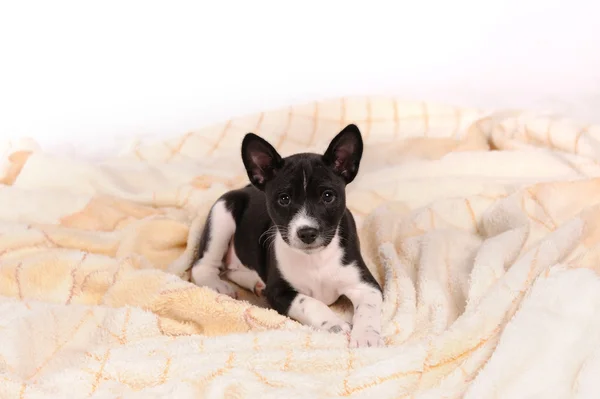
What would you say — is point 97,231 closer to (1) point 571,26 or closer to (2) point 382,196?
(2) point 382,196

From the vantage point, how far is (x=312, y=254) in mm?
2857

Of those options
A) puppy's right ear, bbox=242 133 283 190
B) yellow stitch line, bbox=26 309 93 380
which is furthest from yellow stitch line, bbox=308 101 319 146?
yellow stitch line, bbox=26 309 93 380

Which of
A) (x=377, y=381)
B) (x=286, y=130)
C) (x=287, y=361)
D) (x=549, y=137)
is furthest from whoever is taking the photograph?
(x=286, y=130)

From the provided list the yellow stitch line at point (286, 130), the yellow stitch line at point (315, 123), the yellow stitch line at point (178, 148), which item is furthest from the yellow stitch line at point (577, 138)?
the yellow stitch line at point (178, 148)

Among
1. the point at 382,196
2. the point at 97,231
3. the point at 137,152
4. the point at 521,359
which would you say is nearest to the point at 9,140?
the point at 137,152

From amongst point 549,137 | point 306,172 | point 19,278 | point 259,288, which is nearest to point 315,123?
point 549,137

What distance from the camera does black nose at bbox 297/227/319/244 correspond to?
2604mm

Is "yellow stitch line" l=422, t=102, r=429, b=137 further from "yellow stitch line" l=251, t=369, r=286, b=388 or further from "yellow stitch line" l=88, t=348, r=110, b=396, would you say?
"yellow stitch line" l=88, t=348, r=110, b=396

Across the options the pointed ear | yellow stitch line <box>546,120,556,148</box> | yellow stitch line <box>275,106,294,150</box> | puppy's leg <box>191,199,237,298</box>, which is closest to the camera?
the pointed ear

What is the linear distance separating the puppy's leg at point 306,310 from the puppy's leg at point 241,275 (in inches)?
14.2

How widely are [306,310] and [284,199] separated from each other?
1.40 ft

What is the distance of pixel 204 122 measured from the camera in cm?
516

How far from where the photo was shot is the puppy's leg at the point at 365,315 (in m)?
2.55

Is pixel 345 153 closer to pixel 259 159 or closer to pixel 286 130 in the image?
pixel 259 159
